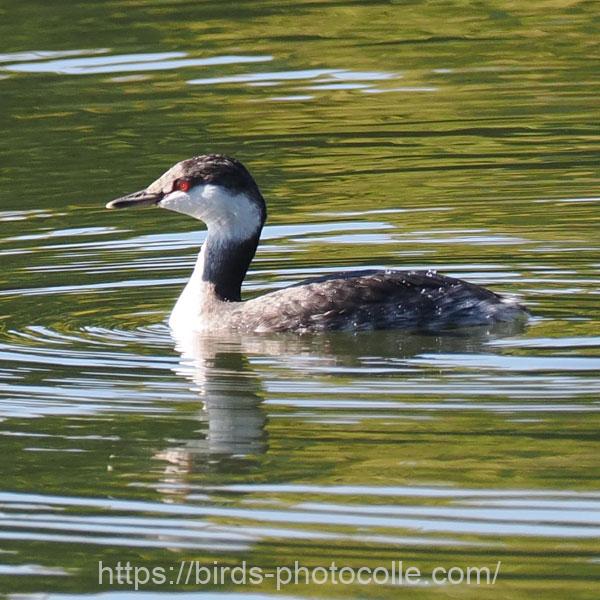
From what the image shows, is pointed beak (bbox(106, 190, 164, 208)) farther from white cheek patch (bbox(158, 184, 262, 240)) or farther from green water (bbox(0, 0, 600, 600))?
green water (bbox(0, 0, 600, 600))

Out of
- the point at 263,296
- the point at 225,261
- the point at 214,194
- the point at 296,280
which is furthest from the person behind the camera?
the point at 296,280

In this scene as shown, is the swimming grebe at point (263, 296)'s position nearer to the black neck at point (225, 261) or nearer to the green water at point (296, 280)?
the black neck at point (225, 261)

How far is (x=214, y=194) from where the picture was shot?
11227 mm

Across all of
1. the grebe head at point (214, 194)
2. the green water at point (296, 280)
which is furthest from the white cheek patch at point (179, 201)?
the green water at point (296, 280)

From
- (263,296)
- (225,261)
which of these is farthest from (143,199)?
(263,296)

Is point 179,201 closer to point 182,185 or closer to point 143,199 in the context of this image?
point 182,185

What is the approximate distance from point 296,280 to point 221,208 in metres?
1.06

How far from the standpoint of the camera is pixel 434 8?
20312 millimetres

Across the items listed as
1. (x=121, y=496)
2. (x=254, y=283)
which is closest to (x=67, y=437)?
(x=121, y=496)

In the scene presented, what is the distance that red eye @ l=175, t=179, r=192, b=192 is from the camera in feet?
36.9

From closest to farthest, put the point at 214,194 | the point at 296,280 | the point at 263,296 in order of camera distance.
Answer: the point at 263,296 → the point at 214,194 → the point at 296,280

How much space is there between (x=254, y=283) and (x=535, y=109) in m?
5.36

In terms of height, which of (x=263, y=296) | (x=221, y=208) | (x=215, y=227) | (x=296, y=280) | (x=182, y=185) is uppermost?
(x=182, y=185)

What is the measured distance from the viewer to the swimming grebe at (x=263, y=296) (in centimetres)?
1067
